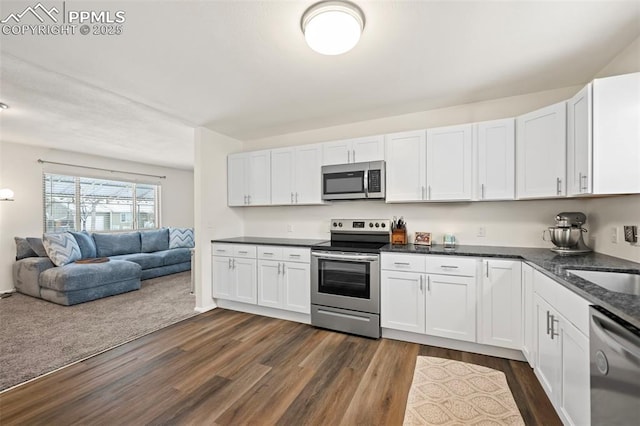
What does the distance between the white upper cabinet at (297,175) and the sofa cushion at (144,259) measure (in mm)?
3383

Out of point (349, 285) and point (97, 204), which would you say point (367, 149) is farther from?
point (97, 204)

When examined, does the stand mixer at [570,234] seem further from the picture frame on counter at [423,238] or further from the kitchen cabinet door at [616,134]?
the picture frame on counter at [423,238]

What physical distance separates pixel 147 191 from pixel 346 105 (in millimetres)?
5972

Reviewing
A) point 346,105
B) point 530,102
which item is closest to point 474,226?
point 530,102

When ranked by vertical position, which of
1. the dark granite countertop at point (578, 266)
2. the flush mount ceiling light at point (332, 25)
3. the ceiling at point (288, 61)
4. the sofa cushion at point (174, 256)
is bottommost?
the sofa cushion at point (174, 256)

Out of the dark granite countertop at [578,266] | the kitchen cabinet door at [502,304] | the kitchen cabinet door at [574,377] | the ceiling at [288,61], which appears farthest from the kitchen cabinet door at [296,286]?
the kitchen cabinet door at [574,377]

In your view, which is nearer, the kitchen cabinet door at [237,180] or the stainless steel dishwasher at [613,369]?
the stainless steel dishwasher at [613,369]

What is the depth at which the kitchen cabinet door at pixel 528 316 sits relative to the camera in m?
2.07

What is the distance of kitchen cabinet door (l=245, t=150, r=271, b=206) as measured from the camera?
3.82m

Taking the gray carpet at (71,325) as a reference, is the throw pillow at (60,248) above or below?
above

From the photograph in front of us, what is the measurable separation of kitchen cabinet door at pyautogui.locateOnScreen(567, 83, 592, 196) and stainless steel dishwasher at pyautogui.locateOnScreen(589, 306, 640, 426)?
3.74 ft

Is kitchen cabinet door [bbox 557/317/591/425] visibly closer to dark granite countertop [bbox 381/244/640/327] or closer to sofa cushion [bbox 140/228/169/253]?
dark granite countertop [bbox 381/244/640/327]

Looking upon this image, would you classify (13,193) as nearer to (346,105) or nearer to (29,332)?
(29,332)

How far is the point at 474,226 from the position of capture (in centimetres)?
296
